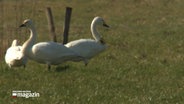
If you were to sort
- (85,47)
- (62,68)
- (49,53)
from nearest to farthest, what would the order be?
(49,53), (62,68), (85,47)

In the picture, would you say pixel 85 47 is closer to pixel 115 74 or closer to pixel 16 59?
pixel 16 59

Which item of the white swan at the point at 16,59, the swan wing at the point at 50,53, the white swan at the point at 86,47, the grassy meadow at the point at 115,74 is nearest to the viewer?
the grassy meadow at the point at 115,74

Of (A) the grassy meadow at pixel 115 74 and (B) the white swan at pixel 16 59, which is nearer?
(A) the grassy meadow at pixel 115 74

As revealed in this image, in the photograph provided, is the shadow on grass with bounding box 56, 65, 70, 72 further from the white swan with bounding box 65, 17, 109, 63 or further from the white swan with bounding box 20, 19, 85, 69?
the white swan with bounding box 65, 17, 109, 63

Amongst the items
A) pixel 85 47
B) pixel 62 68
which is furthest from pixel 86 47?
pixel 62 68

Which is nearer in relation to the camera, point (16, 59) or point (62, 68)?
point (62, 68)

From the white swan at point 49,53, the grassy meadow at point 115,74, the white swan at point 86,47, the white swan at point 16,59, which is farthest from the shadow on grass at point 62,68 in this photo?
the white swan at point 16,59

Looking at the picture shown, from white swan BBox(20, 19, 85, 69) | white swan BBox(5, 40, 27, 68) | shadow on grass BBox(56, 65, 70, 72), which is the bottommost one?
white swan BBox(5, 40, 27, 68)

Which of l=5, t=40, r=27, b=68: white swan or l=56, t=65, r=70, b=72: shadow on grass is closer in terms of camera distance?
l=56, t=65, r=70, b=72: shadow on grass

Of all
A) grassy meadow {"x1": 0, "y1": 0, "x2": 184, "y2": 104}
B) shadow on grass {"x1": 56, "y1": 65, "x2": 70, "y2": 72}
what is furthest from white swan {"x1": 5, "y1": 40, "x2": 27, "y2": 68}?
shadow on grass {"x1": 56, "y1": 65, "x2": 70, "y2": 72}

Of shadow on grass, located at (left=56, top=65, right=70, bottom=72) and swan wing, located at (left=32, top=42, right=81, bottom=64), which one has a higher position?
swan wing, located at (left=32, top=42, right=81, bottom=64)

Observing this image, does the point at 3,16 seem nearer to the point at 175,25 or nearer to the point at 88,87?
the point at 175,25

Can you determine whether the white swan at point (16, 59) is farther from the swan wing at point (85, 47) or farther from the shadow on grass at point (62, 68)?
the swan wing at point (85, 47)

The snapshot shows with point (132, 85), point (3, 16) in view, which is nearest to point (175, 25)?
point (3, 16)
